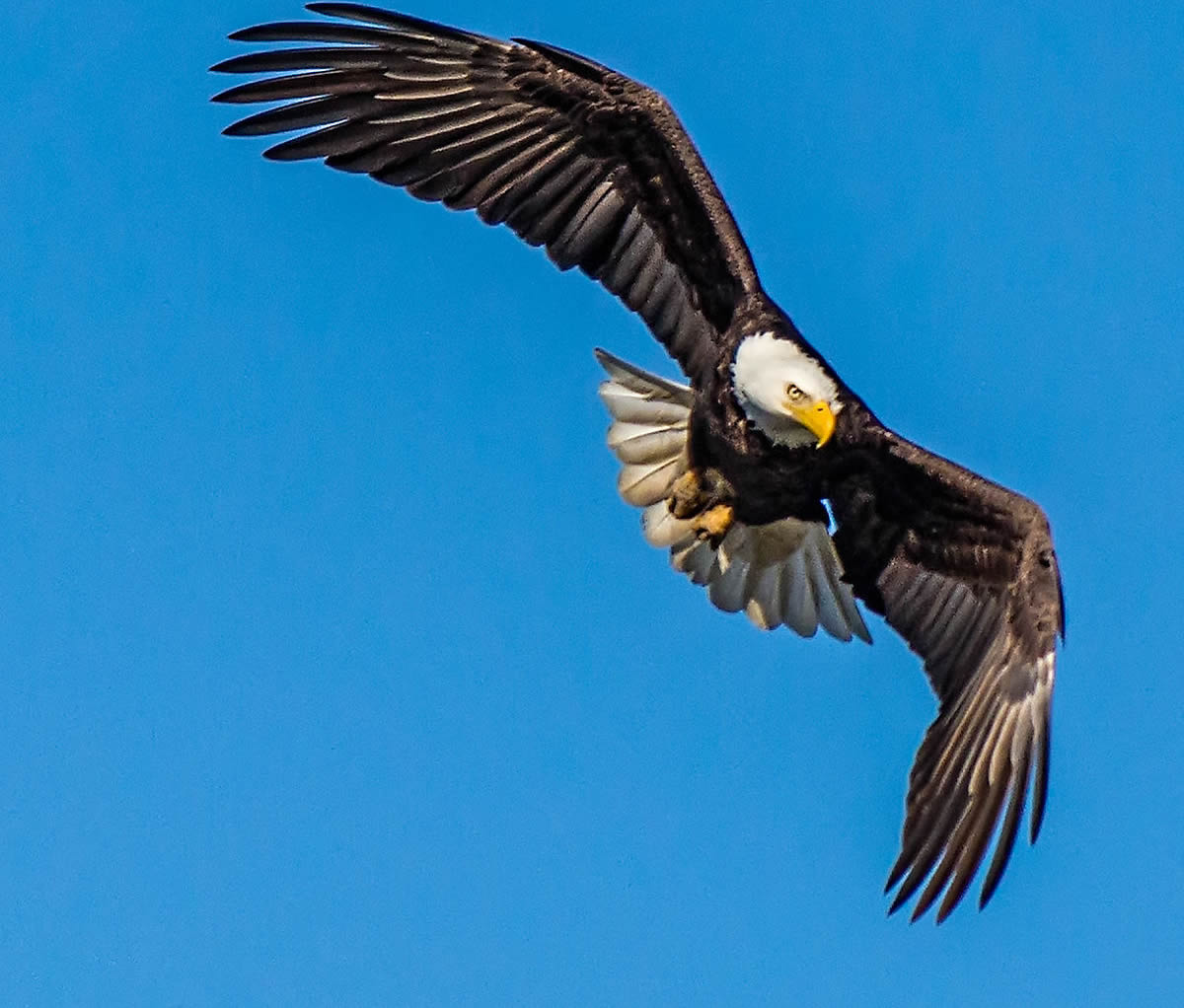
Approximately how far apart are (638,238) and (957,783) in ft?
7.99

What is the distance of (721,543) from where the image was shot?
893cm

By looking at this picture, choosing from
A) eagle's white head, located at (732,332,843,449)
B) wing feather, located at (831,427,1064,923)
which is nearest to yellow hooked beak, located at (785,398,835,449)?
eagle's white head, located at (732,332,843,449)

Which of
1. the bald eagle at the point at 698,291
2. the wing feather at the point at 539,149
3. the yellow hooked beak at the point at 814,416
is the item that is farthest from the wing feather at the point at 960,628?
the wing feather at the point at 539,149

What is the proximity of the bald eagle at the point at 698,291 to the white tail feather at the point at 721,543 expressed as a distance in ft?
1.48

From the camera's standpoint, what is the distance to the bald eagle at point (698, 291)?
25.2ft

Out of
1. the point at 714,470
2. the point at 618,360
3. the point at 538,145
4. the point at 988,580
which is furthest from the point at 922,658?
the point at 538,145

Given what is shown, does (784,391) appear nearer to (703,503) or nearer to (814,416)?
(814,416)

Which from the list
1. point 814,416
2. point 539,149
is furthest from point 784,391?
point 539,149

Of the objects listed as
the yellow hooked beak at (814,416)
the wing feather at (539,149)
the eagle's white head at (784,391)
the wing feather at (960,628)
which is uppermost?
the wing feather at (539,149)

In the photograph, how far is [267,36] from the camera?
302 inches

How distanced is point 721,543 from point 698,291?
1300mm

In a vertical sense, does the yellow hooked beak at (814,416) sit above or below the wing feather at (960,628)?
above

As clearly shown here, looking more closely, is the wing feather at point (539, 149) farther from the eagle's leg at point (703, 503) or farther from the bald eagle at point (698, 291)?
the eagle's leg at point (703, 503)

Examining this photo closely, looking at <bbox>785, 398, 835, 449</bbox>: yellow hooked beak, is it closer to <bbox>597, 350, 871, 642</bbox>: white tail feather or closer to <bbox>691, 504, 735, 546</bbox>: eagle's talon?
<bbox>691, 504, 735, 546</bbox>: eagle's talon
